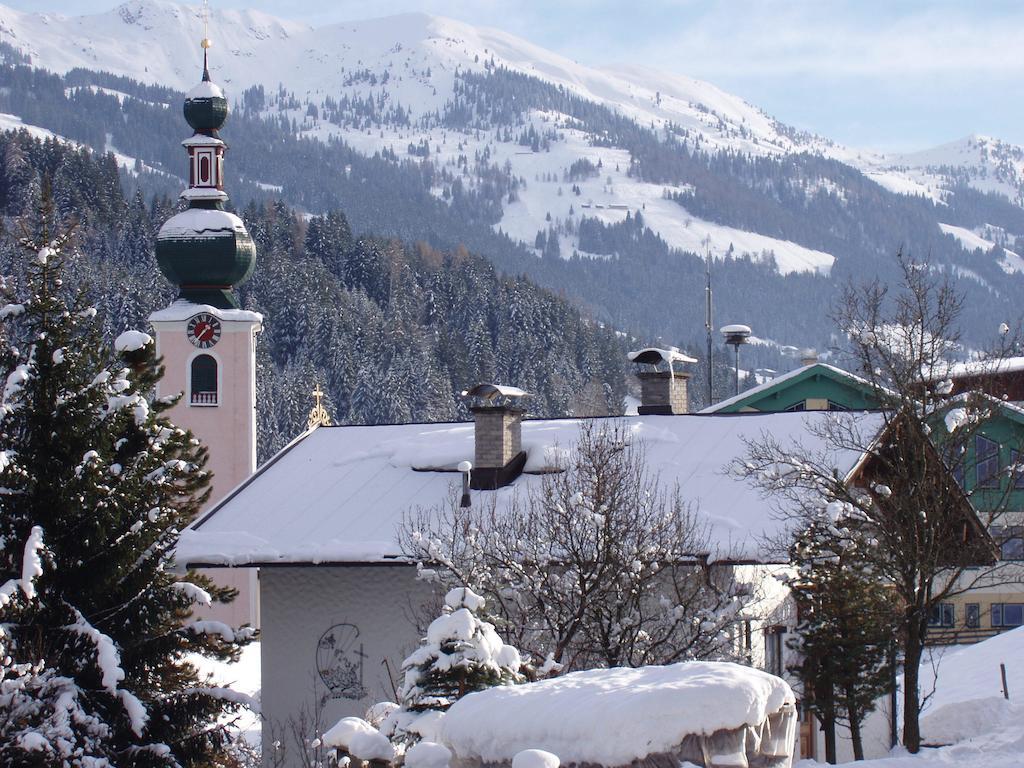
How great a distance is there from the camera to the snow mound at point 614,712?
9.97 meters

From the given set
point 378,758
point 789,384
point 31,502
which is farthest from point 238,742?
point 789,384

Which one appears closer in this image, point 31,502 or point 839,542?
point 31,502

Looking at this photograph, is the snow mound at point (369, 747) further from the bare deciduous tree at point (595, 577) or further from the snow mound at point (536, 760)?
the bare deciduous tree at point (595, 577)

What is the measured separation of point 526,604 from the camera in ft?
68.7

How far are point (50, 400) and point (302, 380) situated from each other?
93848mm

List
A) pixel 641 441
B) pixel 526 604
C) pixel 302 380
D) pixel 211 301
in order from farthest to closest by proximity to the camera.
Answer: pixel 302 380 → pixel 211 301 → pixel 641 441 → pixel 526 604

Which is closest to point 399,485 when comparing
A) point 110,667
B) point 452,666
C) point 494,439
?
point 494,439

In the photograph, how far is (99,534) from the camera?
17656 millimetres

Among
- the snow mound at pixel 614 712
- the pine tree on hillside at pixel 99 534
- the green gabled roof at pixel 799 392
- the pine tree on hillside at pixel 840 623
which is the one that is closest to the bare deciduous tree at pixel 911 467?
the pine tree on hillside at pixel 840 623

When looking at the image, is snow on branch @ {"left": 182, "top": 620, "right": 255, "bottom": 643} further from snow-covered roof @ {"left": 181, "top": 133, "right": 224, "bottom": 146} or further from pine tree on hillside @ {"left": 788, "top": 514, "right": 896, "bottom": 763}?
snow-covered roof @ {"left": 181, "top": 133, "right": 224, "bottom": 146}

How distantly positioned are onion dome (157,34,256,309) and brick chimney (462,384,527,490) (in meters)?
26.9

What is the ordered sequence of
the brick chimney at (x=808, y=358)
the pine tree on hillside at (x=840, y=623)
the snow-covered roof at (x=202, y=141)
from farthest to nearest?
the snow-covered roof at (x=202, y=141) → the brick chimney at (x=808, y=358) → the pine tree on hillside at (x=840, y=623)

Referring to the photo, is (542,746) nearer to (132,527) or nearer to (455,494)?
(132,527)

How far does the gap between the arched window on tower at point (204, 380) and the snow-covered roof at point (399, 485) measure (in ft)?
78.9
